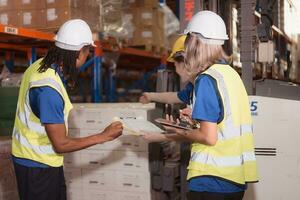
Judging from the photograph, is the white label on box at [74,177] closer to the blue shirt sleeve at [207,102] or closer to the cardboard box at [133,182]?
the cardboard box at [133,182]

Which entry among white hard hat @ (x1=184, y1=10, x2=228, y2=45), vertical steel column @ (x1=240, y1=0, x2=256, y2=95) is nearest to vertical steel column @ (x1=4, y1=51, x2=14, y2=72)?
vertical steel column @ (x1=240, y1=0, x2=256, y2=95)

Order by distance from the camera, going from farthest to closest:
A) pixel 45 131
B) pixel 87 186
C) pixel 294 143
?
pixel 87 186
pixel 294 143
pixel 45 131

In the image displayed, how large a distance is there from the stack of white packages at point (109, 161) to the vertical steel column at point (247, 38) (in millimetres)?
956

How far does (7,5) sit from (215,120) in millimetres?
3749

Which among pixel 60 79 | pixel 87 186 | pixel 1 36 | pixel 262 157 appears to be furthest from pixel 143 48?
pixel 60 79

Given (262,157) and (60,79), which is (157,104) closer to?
(262,157)

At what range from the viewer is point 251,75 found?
3654 mm

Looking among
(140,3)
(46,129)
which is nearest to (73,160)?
(46,129)

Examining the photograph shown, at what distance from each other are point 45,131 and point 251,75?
1.84 meters

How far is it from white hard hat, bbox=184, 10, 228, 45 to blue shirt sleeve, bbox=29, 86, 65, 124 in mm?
926

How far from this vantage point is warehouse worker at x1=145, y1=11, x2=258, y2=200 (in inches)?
95.9

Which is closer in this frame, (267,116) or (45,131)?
(45,131)

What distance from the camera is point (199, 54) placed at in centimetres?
251

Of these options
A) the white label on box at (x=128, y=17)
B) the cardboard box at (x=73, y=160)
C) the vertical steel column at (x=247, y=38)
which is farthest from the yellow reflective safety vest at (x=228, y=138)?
the white label on box at (x=128, y=17)
